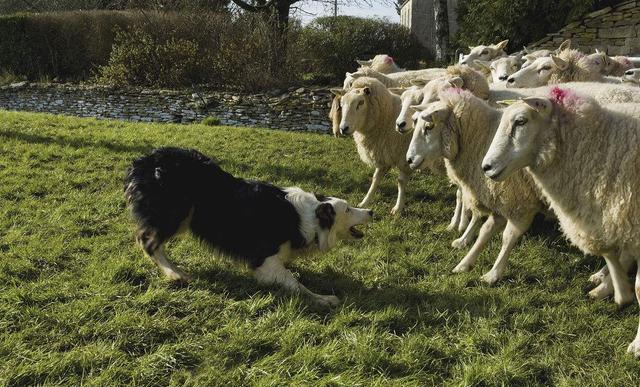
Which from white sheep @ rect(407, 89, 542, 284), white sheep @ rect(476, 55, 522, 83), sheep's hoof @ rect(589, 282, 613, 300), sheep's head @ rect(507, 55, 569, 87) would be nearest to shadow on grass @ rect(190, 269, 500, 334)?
white sheep @ rect(407, 89, 542, 284)

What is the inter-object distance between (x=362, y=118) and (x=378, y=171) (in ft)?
2.20

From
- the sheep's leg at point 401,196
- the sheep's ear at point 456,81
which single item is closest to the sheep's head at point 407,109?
the sheep's ear at point 456,81

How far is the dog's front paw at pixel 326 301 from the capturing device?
340 cm

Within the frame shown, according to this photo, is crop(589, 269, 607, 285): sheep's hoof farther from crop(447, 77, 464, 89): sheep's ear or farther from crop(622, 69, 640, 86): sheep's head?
crop(622, 69, 640, 86): sheep's head

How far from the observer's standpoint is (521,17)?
11.9 metres

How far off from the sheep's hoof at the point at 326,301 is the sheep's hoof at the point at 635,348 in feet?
5.73

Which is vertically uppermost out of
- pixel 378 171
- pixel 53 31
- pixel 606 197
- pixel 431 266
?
pixel 53 31

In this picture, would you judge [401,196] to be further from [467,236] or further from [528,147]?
[528,147]

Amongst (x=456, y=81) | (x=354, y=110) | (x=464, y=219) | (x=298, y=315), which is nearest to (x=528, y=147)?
(x=298, y=315)

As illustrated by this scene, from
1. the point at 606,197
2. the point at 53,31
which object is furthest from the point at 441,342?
the point at 53,31

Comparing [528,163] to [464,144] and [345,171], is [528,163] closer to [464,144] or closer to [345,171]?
[464,144]

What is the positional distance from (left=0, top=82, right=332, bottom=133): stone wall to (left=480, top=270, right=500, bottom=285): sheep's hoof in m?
7.23

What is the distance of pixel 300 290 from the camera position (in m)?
3.49

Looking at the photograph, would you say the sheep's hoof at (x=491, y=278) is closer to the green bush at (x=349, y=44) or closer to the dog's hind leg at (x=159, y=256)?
the dog's hind leg at (x=159, y=256)
